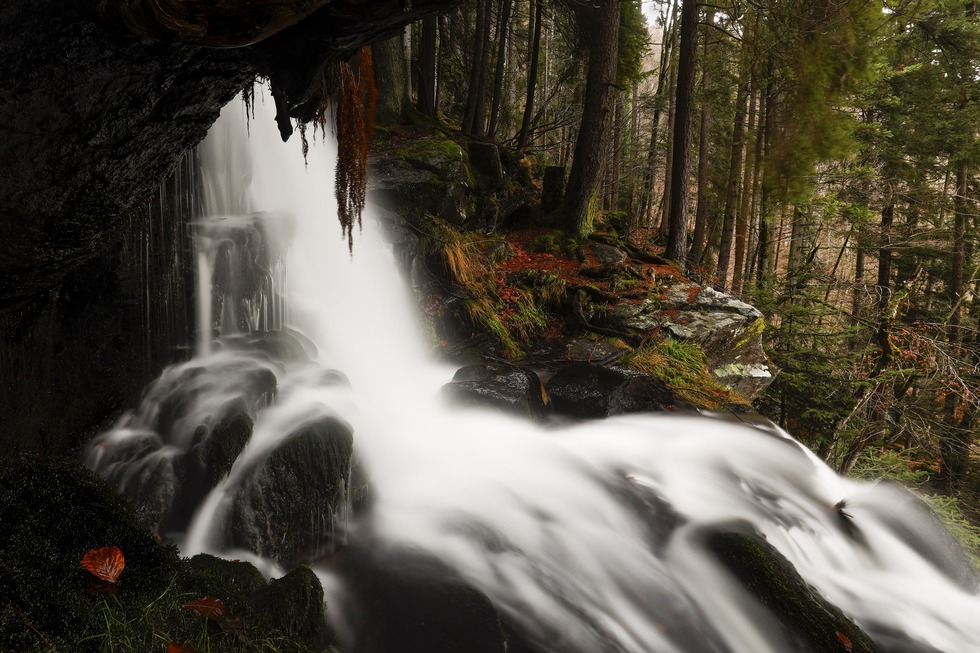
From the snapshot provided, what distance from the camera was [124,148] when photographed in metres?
2.57

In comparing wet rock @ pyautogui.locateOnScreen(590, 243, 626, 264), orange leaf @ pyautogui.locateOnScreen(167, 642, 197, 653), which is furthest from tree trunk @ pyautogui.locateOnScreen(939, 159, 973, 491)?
orange leaf @ pyautogui.locateOnScreen(167, 642, 197, 653)

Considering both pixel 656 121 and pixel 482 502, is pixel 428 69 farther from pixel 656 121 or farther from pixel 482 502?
pixel 482 502

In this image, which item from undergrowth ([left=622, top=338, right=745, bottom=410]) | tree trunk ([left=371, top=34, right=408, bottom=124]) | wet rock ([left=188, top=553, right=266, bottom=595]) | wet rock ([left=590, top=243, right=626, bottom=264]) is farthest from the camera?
tree trunk ([left=371, top=34, right=408, bottom=124])

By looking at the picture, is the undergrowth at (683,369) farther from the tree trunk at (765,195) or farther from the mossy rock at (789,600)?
the mossy rock at (789,600)

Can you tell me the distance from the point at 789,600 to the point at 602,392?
11.2 ft

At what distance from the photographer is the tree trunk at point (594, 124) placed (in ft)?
32.1

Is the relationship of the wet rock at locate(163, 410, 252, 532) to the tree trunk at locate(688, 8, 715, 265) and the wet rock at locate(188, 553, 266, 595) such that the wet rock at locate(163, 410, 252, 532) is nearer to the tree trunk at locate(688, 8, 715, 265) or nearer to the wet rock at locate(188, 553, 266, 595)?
the wet rock at locate(188, 553, 266, 595)

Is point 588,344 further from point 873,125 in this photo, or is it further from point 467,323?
point 873,125

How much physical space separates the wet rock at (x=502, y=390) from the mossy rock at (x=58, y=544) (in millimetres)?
4241

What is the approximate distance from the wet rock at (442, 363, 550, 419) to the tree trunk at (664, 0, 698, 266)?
516cm

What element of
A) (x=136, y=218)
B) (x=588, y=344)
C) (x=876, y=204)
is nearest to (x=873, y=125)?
(x=876, y=204)

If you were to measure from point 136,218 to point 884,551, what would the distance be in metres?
7.78

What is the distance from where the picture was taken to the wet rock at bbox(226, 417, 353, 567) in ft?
13.1

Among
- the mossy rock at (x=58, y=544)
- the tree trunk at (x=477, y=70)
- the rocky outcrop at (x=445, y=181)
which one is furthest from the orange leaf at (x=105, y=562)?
the tree trunk at (x=477, y=70)
